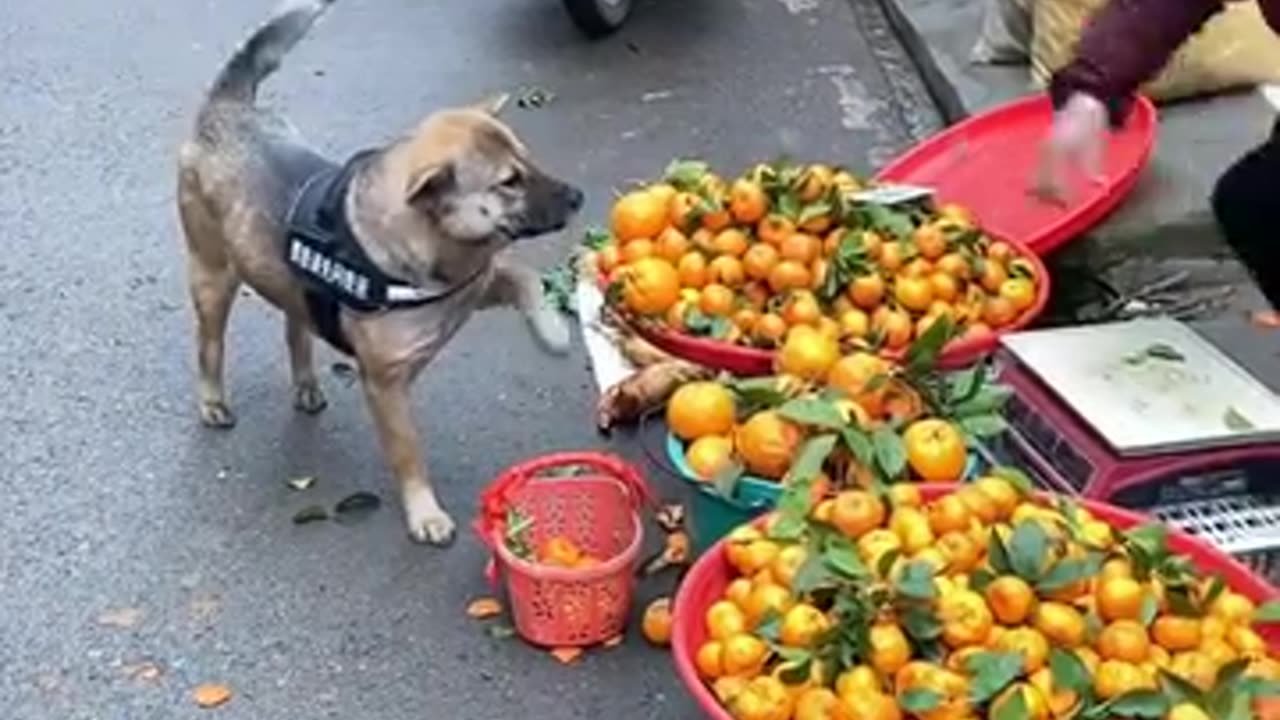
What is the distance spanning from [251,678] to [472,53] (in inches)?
132

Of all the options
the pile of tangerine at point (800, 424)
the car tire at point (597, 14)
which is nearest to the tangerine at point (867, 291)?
the pile of tangerine at point (800, 424)

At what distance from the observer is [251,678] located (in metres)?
4.03

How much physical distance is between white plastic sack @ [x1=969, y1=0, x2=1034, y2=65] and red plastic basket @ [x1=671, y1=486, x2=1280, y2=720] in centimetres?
269

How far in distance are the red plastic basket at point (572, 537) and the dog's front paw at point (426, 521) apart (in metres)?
0.25

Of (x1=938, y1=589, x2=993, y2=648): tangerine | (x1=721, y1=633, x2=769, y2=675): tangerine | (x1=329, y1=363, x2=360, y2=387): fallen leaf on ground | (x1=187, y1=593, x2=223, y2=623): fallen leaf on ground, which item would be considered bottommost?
(x1=329, y1=363, x2=360, y2=387): fallen leaf on ground

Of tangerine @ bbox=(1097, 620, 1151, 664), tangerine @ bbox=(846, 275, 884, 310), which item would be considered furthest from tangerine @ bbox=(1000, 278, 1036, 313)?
tangerine @ bbox=(1097, 620, 1151, 664)

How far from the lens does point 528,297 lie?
4398 millimetres

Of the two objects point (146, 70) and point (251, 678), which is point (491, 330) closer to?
point (251, 678)

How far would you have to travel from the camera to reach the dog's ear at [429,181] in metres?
4.04

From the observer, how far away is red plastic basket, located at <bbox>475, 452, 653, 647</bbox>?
3.92 metres

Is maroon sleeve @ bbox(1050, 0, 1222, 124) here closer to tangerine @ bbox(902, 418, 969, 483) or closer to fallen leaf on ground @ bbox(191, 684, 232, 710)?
tangerine @ bbox(902, 418, 969, 483)

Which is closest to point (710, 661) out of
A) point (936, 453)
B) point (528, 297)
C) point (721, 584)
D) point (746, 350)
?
point (721, 584)

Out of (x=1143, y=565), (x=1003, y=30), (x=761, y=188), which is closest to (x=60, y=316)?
(x=761, y=188)

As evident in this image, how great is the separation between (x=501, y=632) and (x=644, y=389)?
60 centimetres
